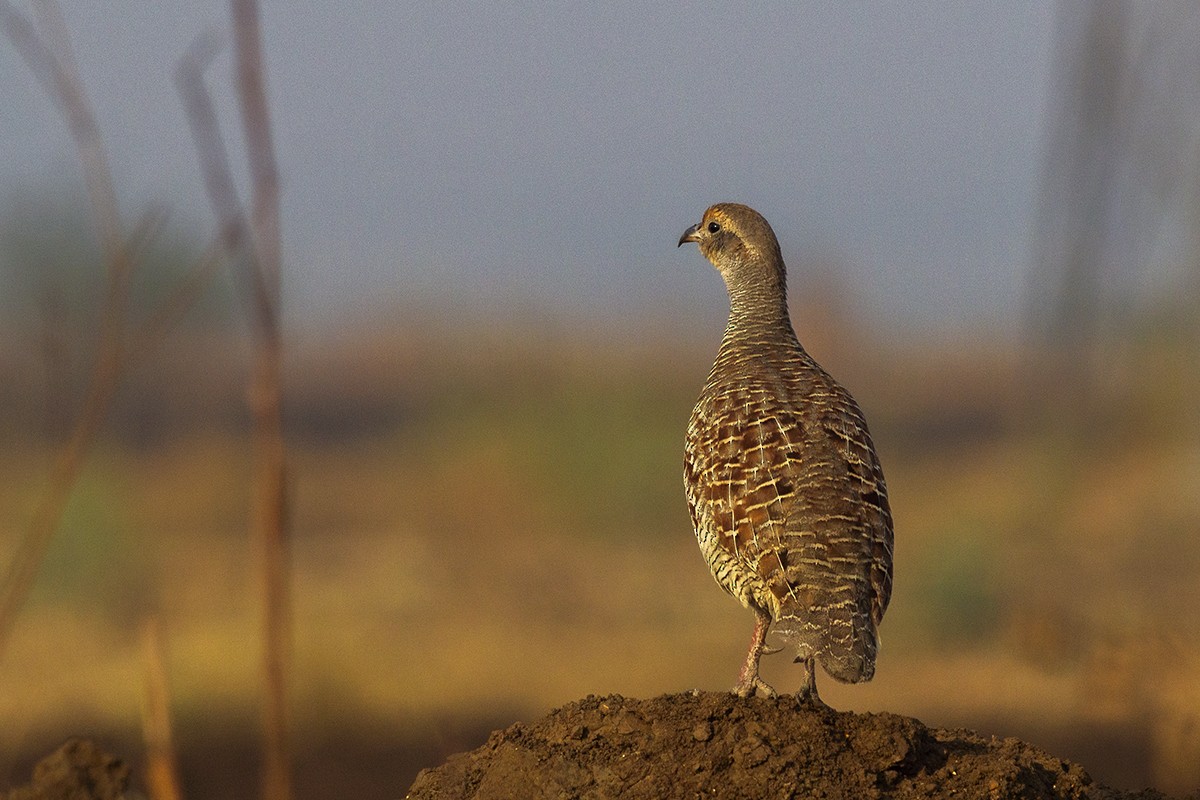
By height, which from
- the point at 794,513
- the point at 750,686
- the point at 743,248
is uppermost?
the point at 743,248

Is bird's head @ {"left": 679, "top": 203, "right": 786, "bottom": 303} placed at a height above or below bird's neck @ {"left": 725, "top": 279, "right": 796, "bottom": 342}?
above

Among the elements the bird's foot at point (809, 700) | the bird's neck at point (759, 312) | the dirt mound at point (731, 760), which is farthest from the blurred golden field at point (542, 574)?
the bird's neck at point (759, 312)

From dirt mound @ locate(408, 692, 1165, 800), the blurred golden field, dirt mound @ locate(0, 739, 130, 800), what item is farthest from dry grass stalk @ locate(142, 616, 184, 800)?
dirt mound @ locate(0, 739, 130, 800)

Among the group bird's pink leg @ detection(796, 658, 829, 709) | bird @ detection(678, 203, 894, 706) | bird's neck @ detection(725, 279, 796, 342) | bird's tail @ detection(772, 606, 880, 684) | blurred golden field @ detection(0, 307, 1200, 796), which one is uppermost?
bird's neck @ detection(725, 279, 796, 342)

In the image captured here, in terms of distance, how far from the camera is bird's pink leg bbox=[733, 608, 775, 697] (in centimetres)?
462

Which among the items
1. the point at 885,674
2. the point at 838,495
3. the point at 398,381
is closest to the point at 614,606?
the point at 885,674

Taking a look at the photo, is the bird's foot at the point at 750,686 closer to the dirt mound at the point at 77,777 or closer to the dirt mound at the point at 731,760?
the dirt mound at the point at 731,760

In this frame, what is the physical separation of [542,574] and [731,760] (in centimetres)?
1398

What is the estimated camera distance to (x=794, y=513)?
4699mm

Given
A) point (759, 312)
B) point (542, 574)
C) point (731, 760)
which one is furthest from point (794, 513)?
point (542, 574)

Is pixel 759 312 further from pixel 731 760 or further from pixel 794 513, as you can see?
pixel 731 760

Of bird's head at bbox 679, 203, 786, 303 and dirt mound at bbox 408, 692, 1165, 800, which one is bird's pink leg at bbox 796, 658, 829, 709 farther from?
bird's head at bbox 679, 203, 786, 303

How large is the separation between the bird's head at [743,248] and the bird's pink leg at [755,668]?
1568 mm

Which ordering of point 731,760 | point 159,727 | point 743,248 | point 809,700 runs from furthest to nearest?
point 743,248 < point 809,700 < point 731,760 < point 159,727
